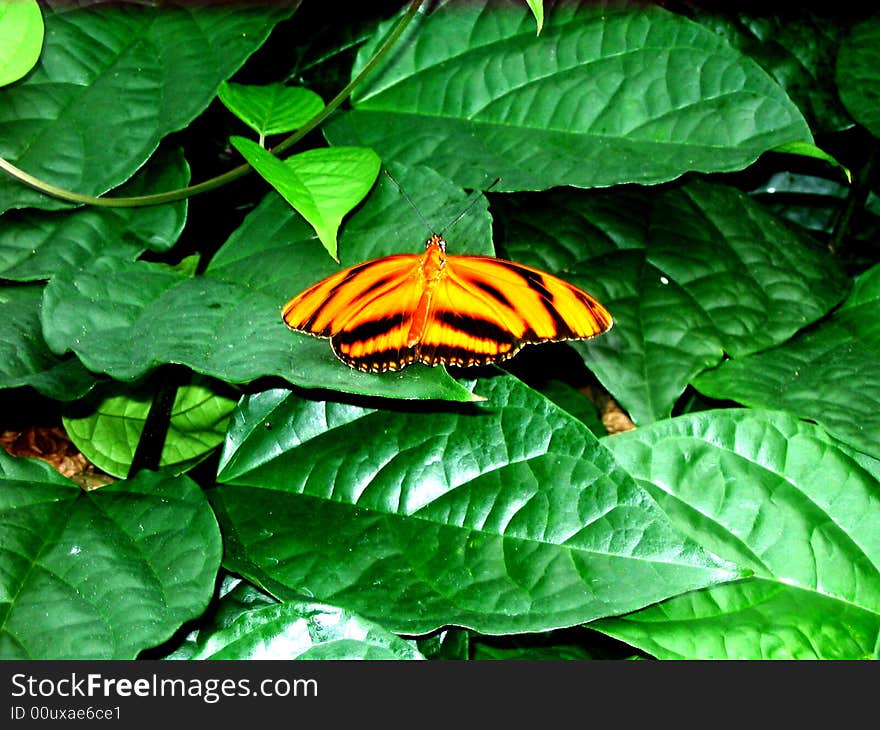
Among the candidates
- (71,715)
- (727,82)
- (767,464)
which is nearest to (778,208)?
(727,82)

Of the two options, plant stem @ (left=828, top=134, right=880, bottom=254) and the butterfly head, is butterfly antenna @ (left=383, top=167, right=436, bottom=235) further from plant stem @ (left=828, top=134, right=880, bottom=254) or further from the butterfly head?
plant stem @ (left=828, top=134, right=880, bottom=254)

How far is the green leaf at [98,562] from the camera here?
1.16 metres

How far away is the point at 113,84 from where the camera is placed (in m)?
1.57

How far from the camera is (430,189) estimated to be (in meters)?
1.51

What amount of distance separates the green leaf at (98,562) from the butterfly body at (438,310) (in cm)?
32

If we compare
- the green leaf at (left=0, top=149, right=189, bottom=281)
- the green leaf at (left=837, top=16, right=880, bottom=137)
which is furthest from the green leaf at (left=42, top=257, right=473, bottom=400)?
the green leaf at (left=837, top=16, right=880, bottom=137)

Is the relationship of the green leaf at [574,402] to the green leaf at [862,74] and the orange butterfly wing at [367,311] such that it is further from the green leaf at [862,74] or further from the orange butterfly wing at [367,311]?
the green leaf at [862,74]

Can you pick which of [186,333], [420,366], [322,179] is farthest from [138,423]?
[420,366]

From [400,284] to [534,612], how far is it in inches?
18.6

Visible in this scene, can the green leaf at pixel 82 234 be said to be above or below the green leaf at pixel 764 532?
above

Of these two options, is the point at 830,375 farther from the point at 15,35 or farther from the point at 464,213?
the point at 15,35

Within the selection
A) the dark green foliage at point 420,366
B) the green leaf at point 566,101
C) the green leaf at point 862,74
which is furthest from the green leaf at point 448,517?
the green leaf at point 862,74

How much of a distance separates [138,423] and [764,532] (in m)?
0.99

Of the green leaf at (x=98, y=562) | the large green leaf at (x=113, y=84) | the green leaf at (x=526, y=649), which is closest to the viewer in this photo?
the green leaf at (x=98, y=562)
